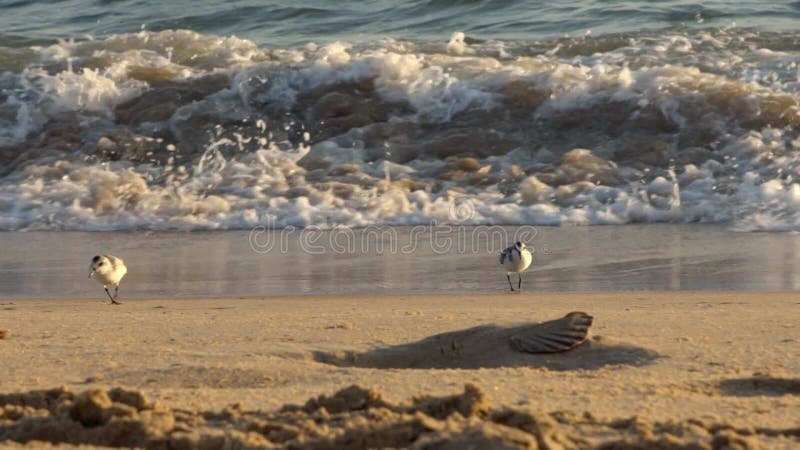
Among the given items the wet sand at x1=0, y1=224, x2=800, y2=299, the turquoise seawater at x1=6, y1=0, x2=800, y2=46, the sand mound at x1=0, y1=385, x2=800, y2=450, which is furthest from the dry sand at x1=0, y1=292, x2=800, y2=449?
the turquoise seawater at x1=6, y1=0, x2=800, y2=46

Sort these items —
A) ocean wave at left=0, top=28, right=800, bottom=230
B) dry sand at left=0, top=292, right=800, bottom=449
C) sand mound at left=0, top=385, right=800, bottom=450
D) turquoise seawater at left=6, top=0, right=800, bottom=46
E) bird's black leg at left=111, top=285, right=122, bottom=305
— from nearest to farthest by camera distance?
sand mound at left=0, top=385, right=800, bottom=450
dry sand at left=0, top=292, right=800, bottom=449
bird's black leg at left=111, top=285, right=122, bottom=305
ocean wave at left=0, top=28, right=800, bottom=230
turquoise seawater at left=6, top=0, right=800, bottom=46

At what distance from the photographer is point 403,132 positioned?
1138 centimetres

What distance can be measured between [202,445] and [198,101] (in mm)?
9543

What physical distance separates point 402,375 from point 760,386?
1154 mm

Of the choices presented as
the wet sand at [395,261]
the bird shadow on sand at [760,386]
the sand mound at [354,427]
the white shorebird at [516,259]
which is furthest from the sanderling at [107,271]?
the bird shadow on sand at [760,386]

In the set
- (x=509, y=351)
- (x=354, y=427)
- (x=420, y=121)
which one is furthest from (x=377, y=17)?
(x=354, y=427)

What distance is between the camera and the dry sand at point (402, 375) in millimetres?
A: 3279

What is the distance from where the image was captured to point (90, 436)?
335cm

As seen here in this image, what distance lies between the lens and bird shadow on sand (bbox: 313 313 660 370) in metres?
4.57

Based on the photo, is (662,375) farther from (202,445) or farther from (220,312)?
(220,312)

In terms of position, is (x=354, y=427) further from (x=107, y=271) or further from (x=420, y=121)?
(x=420, y=121)

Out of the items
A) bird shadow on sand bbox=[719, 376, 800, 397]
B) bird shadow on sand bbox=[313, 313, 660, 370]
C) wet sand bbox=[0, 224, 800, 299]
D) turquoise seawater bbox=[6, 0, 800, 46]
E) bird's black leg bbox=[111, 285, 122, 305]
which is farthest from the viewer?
turquoise seawater bbox=[6, 0, 800, 46]

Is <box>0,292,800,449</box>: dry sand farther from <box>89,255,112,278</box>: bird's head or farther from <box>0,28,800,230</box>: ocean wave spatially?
<box>0,28,800,230</box>: ocean wave

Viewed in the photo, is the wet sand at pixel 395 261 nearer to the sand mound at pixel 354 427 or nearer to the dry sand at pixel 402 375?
the dry sand at pixel 402 375
